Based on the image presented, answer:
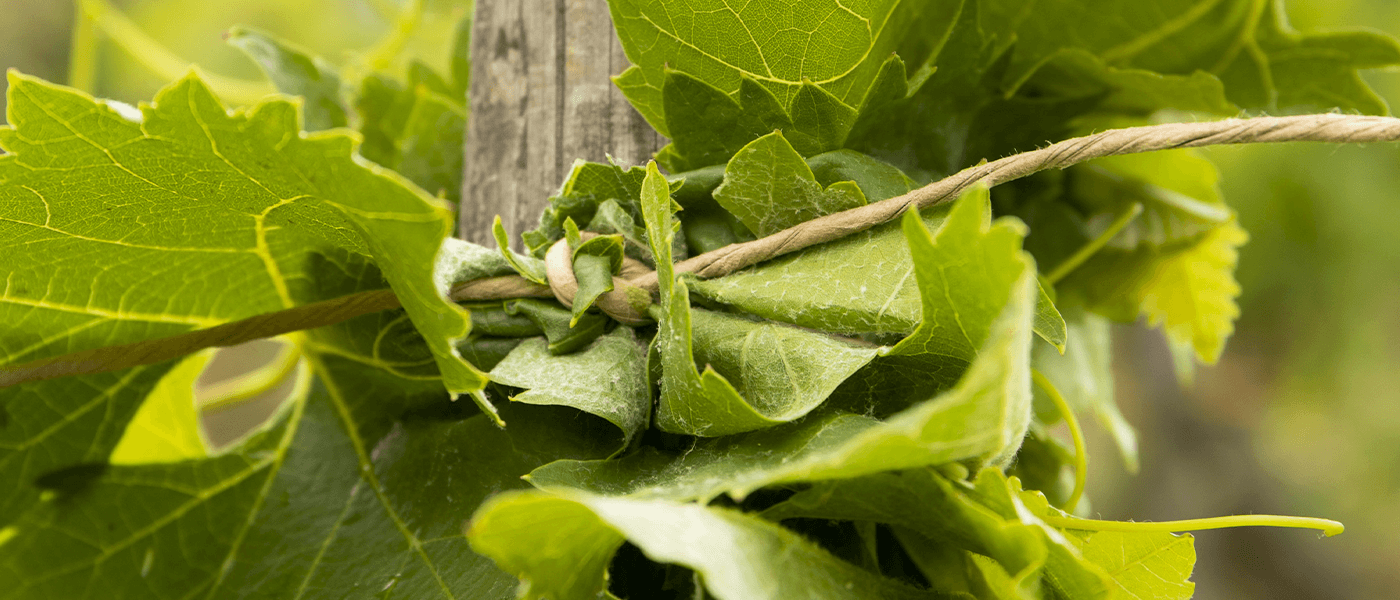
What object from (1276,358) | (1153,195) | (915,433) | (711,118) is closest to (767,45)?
(711,118)

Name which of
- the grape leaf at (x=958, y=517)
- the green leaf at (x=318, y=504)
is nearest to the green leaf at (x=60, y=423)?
the green leaf at (x=318, y=504)

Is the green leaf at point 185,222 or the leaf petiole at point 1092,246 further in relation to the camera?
the leaf petiole at point 1092,246

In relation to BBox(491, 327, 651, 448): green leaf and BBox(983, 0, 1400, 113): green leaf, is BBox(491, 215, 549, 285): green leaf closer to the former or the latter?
BBox(491, 327, 651, 448): green leaf

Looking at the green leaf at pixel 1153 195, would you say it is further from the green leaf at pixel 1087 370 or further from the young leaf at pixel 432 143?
the young leaf at pixel 432 143

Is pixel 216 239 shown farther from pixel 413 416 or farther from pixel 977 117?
pixel 977 117

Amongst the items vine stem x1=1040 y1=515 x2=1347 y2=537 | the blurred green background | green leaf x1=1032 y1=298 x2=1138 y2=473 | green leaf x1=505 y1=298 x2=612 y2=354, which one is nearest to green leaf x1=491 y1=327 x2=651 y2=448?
green leaf x1=505 y1=298 x2=612 y2=354
